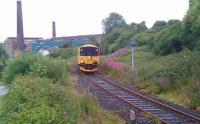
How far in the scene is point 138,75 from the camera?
30.1 meters

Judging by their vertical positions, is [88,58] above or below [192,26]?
below

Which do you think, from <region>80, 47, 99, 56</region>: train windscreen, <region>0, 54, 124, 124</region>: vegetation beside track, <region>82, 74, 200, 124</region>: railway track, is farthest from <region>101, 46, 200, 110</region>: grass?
<region>80, 47, 99, 56</region>: train windscreen

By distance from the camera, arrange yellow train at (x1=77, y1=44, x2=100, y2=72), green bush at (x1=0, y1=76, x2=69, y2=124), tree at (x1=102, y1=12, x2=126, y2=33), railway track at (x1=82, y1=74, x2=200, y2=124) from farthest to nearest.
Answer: tree at (x1=102, y1=12, x2=126, y2=33) → yellow train at (x1=77, y1=44, x2=100, y2=72) → railway track at (x1=82, y1=74, x2=200, y2=124) → green bush at (x1=0, y1=76, x2=69, y2=124)

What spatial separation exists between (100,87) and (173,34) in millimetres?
11212

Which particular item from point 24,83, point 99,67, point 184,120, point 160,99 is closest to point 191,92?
point 160,99

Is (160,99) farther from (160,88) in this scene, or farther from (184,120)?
(184,120)

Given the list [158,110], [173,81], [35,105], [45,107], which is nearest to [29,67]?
[173,81]

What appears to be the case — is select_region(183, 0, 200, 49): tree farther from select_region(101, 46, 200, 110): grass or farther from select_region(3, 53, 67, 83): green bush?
select_region(3, 53, 67, 83): green bush

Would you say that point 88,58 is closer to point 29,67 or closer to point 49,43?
point 29,67

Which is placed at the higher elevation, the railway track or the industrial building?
the industrial building

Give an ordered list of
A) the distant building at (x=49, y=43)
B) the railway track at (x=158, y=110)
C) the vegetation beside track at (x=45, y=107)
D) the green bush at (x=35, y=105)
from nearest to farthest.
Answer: the green bush at (x=35, y=105) → the vegetation beside track at (x=45, y=107) → the railway track at (x=158, y=110) → the distant building at (x=49, y=43)

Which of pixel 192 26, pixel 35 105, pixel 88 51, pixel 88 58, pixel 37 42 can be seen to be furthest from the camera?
pixel 37 42

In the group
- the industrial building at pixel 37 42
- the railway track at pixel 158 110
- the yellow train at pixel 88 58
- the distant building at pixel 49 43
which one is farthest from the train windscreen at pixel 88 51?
the distant building at pixel 49 43

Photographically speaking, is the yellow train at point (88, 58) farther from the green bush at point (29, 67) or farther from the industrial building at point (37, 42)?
the industrial building at point (37, 42)
